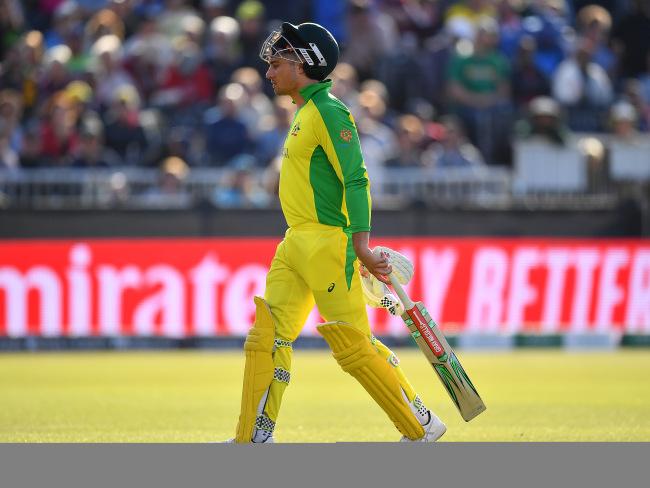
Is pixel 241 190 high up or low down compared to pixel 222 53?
down

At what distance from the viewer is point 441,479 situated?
6176 millimetres

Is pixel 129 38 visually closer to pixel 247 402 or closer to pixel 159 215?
pixel 159 215

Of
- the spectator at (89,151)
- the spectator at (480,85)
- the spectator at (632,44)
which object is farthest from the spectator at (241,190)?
the spectator at (632,44)

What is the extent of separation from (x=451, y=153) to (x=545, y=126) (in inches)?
47.3

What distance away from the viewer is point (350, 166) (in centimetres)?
735

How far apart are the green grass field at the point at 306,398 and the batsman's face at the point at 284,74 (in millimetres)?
2088

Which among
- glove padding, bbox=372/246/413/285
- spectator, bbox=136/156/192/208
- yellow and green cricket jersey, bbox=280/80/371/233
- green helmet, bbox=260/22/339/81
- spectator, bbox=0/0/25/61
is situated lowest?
spectator, bbox=136/156/192/208

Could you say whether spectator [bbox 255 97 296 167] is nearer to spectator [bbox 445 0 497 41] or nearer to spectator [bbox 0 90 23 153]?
spectator [bbox 0 90 23 153]

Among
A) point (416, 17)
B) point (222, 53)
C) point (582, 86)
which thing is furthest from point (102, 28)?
point (582, 86)

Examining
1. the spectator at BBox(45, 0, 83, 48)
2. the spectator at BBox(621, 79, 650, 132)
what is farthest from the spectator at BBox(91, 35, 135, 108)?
the spectator at BBox(621, 79, 650, 132)

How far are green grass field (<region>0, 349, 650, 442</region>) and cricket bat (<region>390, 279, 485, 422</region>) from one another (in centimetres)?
90

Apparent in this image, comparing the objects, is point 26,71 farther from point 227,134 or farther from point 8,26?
point 227,134

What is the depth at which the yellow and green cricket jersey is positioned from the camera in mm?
7355

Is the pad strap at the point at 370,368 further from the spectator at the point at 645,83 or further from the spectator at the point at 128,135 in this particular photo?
the spectator at the point at 645,83
